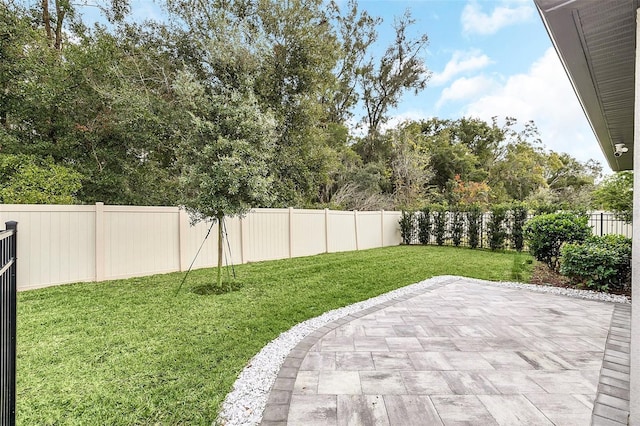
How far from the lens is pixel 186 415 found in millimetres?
2078

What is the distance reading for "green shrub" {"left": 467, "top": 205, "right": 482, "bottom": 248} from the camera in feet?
37.9

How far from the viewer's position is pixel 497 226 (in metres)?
10.9

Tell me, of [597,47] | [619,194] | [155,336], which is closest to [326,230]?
[619,194]

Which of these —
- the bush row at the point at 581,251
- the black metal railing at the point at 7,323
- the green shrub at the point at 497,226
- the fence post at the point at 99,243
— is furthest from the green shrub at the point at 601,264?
the fence post at the point at 99,243

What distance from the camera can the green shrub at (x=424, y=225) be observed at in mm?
12688

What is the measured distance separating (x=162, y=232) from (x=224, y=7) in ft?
24.1

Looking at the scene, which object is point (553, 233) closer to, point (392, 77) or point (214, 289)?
point (214, 289)

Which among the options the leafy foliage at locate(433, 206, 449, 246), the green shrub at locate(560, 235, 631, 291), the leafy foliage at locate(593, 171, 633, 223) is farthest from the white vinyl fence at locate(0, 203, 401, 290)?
the leafy foliage at locate(593, 171, 633, 223)

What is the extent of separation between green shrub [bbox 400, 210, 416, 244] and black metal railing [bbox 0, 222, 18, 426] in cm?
1250

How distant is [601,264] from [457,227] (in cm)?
680

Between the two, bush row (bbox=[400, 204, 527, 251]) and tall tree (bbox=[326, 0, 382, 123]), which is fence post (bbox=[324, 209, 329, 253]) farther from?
tall tree (bbox=[326, 0, 382, 123])

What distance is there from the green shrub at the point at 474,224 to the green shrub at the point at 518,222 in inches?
43.4

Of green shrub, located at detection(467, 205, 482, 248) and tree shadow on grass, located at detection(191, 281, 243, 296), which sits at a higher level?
green shrub, located at detection(467, 205, 482, 248)

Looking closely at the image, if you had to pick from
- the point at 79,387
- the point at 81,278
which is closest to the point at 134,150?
the point at 81,278
